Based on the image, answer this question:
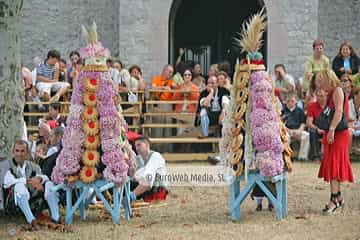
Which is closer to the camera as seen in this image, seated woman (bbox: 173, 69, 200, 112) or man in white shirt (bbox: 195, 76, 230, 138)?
man in white shirt (bbox: 195, 76, 230, 138)

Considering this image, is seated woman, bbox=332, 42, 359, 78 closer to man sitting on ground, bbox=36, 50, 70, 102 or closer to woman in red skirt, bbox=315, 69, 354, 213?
man sitting on ground, bbox=36, 50, 70, 102

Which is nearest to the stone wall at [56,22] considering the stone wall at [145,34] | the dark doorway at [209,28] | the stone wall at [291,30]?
the dark doorway at [209,28]

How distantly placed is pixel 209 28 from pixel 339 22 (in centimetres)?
339

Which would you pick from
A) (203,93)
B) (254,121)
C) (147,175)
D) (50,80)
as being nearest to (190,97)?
(203,93)

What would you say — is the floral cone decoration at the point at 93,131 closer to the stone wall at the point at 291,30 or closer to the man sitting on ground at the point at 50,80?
the man sitting on ground at the point at 50,80

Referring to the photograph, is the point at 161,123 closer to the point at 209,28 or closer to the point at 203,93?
the point at 203,93

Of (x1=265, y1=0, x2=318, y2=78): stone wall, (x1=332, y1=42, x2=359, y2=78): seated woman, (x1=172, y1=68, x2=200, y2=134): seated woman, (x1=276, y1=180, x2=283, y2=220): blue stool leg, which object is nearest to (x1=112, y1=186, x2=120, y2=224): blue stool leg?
(x1=276, y1=180, x2=283, y2=220): blue stool leg

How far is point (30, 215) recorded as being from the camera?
7844 mm

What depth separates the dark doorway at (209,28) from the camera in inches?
746

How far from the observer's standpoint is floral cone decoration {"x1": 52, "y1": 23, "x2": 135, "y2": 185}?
7910mm

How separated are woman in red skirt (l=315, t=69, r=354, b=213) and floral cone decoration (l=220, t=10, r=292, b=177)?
1.78 feet

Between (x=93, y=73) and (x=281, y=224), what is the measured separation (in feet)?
8.63

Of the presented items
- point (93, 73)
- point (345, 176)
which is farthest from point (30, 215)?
point (345, 176)

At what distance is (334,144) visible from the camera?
838 centimetres
